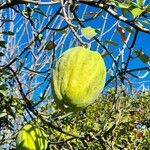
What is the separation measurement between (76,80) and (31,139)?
0.53m

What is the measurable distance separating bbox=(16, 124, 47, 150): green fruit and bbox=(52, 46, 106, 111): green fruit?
1.40 feet

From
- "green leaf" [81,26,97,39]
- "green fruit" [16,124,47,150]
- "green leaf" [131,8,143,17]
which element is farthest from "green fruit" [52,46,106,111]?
"green fruit" [16,124,47,150]

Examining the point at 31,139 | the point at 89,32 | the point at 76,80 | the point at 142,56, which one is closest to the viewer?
the point at 76,80

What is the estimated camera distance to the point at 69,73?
4.17 feet

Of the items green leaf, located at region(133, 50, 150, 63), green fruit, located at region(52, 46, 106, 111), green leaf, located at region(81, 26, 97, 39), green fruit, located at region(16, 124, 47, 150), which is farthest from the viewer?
green fruit, located at region(16, 124, 47, 150)

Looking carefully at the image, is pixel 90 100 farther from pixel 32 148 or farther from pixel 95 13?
pixel 95 13

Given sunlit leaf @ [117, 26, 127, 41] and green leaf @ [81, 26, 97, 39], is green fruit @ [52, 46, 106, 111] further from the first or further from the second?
sunlit leaf @ [117, 26, 127, 41]

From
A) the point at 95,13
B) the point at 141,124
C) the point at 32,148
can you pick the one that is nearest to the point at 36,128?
the point at 32,148

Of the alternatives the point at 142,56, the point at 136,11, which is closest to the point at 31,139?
the point at 142,56

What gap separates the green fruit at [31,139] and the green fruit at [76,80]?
43 centimetres

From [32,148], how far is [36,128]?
16 centimetres

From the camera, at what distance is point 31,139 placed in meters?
1.72

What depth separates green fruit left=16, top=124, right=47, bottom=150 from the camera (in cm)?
167

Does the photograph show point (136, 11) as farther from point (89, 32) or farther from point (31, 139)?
point (31, 139)
